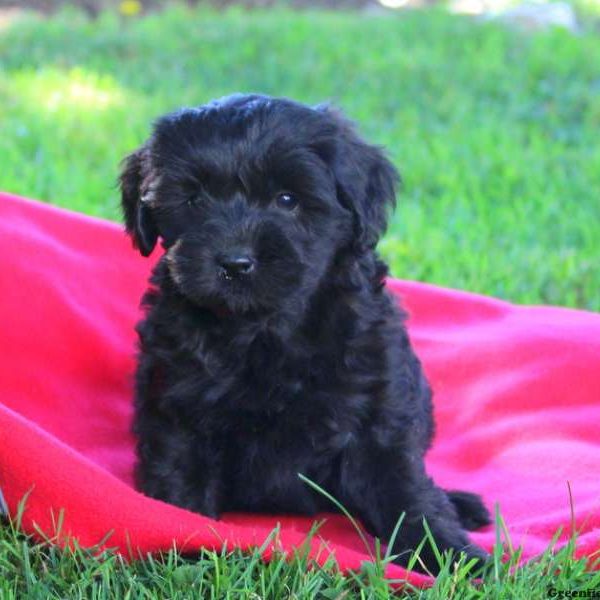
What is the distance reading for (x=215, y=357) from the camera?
303 cm

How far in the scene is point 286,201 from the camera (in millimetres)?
2930

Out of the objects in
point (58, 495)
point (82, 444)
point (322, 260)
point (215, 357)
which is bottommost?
point (82, 444)

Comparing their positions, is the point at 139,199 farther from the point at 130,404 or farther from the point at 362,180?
the point at 130,404

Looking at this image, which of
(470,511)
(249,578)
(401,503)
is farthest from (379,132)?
(249,578)

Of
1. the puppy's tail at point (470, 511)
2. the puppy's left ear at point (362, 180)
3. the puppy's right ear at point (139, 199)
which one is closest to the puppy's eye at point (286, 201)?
the puppy's left ear at point (362, 180)

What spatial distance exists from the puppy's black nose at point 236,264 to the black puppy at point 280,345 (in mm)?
84

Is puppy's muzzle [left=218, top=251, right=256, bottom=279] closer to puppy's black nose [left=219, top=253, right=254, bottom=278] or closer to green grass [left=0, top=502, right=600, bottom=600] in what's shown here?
puppy's black nose [left=219, top=253, right=254, bottom=278]

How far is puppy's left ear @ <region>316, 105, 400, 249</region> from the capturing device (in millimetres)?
2990

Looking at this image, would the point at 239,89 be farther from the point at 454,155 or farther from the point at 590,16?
the point at 590,16

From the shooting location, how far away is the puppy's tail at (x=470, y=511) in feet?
11.0

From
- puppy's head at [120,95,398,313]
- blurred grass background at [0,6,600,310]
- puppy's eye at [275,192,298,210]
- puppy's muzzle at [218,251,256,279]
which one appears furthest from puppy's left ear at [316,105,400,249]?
blurred grass background at [0,6,600,310]

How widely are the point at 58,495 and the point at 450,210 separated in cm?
379

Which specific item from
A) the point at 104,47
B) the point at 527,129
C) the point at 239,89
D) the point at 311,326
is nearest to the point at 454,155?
the point at 527,129

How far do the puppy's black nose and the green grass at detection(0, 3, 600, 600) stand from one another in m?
0.66
